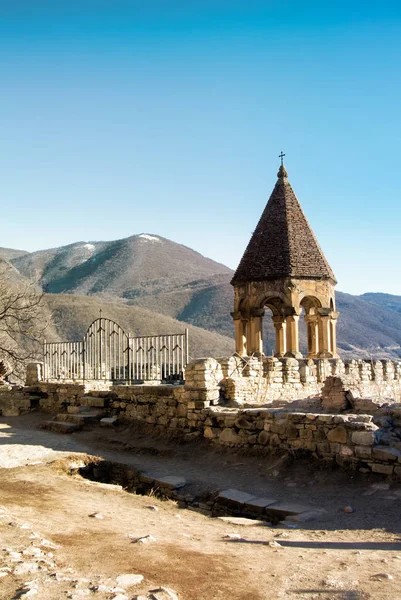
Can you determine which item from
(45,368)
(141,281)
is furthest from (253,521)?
(141,281)

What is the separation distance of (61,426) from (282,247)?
358 inches

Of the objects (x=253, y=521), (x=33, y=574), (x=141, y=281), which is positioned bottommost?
(x=253, y=521)

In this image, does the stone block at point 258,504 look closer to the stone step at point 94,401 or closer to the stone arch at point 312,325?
the stone step at point 94,401

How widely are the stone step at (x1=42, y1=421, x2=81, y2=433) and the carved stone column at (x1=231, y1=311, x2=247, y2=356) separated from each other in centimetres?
663

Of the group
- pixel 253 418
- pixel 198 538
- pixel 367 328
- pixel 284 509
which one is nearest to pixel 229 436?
pixel 253 418

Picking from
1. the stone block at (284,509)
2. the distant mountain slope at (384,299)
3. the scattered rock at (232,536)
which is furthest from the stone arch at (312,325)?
the distant mountain slope at (384,299)

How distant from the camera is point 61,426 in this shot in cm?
1181

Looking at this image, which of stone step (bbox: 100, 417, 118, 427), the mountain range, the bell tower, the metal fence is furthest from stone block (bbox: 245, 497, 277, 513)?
the mountain range

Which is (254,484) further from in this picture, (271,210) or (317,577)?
(271,210)

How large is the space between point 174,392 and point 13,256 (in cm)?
13253

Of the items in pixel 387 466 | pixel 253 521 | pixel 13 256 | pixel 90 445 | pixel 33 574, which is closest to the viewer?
pixel 33 574

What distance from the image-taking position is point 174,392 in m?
10.2

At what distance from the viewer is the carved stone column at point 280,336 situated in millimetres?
16469

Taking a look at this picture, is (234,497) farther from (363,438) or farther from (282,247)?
(282,247)
